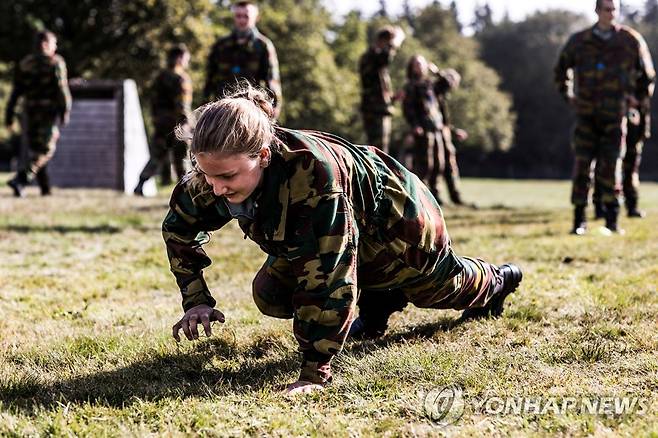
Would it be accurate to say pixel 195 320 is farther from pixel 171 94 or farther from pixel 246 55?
pixel 171 94

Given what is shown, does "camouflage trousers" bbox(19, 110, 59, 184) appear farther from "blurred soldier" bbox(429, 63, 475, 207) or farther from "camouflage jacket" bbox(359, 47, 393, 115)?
"blurred soldier" bbox(429, 63, 475, 207)

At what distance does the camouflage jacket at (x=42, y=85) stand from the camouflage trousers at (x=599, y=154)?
788 centimetres

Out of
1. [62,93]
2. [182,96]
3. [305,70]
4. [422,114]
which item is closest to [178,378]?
[62,93]

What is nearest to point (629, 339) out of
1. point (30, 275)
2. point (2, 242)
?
point (30, 275)

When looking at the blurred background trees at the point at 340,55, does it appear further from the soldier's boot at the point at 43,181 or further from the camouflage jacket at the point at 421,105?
the camouflage jacket at the point at 421,105

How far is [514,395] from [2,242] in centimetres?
613

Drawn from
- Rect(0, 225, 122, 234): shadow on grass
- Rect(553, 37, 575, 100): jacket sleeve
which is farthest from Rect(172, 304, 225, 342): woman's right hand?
Rect(553, 37, 575, 100): jacket sleeve

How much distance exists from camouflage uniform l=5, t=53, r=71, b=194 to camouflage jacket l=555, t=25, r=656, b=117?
780 cm

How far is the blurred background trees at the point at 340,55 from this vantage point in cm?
2852

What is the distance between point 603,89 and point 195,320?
245 inches

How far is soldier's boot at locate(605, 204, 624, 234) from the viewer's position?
27.9 ft

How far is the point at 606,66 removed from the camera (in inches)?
319

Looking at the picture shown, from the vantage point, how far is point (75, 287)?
558 cm

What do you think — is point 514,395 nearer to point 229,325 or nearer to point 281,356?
point 281,356
